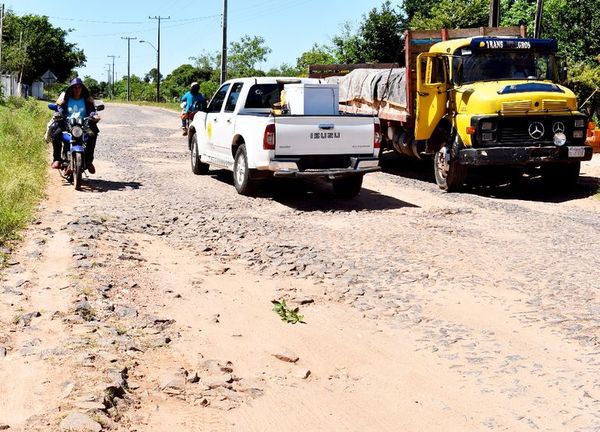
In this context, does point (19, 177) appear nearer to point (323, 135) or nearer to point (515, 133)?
point (323, 135)

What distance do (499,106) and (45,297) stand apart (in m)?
8.92

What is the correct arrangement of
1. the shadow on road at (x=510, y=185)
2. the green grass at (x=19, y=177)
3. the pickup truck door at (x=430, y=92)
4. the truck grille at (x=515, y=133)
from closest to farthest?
the green grass at (x=19, y=177) → the truck grille at (x=515, y=133) → the shadow on road at (x=510, y=185) → the pickup truck door at (x=430, y=92)

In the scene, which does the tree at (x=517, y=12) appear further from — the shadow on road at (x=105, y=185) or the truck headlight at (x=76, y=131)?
the truck headlight at (x=76, y=131)

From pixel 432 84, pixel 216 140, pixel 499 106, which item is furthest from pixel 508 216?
pixel 216 140

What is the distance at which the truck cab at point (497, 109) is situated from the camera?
1266 cm

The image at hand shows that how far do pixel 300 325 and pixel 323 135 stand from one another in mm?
5941

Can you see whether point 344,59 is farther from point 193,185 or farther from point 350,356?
point 350,356

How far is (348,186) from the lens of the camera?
40.1 feet

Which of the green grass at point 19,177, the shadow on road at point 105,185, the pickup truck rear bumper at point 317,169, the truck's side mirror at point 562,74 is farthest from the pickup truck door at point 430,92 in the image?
the green grass at point 19,177

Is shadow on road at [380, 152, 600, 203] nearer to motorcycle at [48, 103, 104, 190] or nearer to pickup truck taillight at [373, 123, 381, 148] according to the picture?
pickup truck taillight at [373, 123, 381, 148]

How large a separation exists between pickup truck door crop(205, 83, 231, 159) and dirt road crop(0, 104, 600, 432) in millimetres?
3070

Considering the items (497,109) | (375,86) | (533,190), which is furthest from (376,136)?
(375,86)

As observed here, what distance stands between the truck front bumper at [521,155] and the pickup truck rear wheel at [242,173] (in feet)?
12.5

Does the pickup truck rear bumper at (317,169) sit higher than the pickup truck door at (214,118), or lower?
lower
